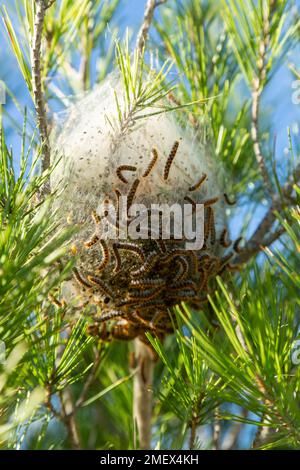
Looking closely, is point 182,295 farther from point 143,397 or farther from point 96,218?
point 143,397

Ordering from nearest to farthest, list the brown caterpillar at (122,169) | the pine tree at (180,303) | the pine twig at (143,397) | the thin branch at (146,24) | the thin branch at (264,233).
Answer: the pine tree at (180,303)
the brown caterpillar at (122,169)
the thin branch at (146,24)
the thin branch at (264,233)
the pine twig at (143,397)

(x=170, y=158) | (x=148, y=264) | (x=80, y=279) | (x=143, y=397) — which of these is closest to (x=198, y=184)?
(x=170, y=158)

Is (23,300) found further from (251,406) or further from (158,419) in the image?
(158,419)

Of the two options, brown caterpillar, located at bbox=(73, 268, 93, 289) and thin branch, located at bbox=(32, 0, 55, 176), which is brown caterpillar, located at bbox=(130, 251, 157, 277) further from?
thin branch, located at bbox=(32, 0, 55, 176)

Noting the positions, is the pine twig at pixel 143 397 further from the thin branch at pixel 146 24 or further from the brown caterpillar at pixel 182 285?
the thin branch at pixel 146 24

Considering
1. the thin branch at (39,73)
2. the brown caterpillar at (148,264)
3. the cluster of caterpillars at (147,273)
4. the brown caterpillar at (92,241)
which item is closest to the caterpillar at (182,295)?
the cluster of caterpillars at (147,273)

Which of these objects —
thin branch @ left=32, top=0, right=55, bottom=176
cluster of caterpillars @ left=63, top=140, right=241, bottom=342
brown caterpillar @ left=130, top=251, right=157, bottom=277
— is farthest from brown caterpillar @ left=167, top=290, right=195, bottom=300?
thin branch @ left=32, top=0, right=55, bottom=176
